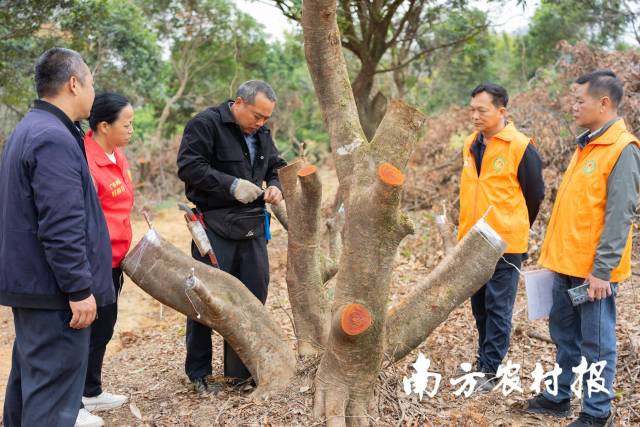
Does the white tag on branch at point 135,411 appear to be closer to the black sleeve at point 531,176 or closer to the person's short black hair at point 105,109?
the person's short black hair at point 105,109

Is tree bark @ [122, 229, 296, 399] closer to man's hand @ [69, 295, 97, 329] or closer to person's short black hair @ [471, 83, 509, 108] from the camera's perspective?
man's hand @ [69, 295, 97, 329]

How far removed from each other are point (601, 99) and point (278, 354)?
2.39 meters

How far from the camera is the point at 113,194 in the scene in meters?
3.49

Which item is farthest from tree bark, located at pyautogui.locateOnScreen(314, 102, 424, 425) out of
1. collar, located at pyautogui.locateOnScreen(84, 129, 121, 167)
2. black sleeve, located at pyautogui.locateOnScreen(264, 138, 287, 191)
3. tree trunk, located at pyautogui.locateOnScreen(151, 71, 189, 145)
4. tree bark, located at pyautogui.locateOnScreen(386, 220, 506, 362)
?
tree trunk, located at pyautogui.locateOnScreen(151, 71, 189, 145)

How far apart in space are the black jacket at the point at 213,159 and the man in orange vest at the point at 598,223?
6.39ft

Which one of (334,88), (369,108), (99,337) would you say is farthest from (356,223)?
(369,108)

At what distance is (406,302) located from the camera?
344 cm

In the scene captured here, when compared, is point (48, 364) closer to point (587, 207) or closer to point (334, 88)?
point (334, 88)

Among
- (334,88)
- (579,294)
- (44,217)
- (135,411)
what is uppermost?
(334,88)

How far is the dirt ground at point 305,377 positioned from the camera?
10.5 ft

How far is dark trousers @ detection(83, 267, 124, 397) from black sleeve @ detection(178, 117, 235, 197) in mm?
741

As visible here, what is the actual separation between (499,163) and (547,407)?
1.60m

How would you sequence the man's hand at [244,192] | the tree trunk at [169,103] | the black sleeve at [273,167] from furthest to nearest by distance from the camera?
the tree trunk at [169,103] < the black sleeve at [273,167] < the man's hand at [244,192]

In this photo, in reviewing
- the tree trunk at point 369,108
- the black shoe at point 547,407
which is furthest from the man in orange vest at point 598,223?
the tree trunk at point 369,108
